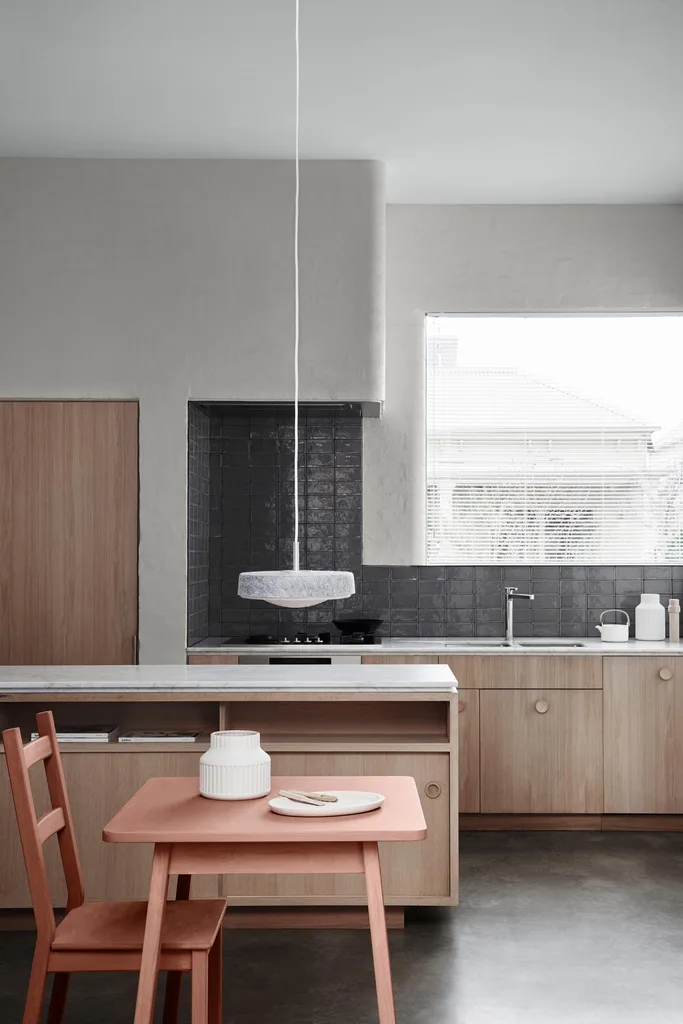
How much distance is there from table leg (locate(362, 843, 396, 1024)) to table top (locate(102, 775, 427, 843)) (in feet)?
0.19

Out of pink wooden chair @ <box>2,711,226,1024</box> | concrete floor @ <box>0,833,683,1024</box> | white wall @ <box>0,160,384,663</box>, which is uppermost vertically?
white wall @ <box>0,160,384,663</box>

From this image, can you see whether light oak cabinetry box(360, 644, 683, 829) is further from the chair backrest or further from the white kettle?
the chair backrest

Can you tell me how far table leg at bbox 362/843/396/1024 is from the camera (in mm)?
2492

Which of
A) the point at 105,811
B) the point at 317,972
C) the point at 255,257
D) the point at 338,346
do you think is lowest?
the point at 317,972

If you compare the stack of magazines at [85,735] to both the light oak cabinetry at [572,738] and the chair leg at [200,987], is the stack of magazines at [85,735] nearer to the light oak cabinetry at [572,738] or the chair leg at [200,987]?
the chair leg at [200,987]

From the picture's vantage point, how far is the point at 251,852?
8.30 feet

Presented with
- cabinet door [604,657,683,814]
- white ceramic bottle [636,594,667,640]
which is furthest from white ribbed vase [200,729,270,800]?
white ceramic bottle [636,594,667,640]

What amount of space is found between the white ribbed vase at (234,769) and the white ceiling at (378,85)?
2.67m

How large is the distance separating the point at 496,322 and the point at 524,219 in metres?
0.62

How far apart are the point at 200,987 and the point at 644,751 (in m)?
3.34

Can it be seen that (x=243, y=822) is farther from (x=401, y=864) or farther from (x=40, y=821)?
(x=401, y=864)

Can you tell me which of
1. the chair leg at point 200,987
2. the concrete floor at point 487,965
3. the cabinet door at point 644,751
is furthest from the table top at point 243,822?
the cabinet door at point 644,751

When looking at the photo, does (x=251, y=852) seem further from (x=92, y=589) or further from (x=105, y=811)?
(x=92, y=589)

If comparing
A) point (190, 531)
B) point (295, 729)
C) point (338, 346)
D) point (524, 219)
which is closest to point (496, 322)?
point (524, 219)
